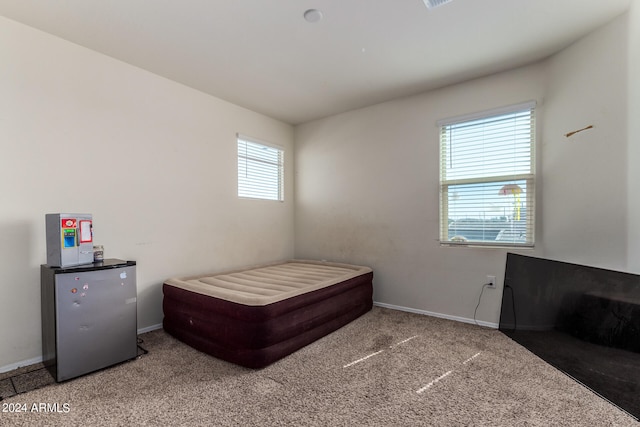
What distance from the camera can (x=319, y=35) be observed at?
2.48 metres

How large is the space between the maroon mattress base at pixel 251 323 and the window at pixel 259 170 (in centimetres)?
172

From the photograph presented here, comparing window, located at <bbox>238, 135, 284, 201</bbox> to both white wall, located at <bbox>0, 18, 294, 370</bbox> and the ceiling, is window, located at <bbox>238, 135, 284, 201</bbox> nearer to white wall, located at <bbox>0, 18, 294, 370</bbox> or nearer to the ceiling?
white wall, located at <bbox>0, 18, 294, 370</bbox>

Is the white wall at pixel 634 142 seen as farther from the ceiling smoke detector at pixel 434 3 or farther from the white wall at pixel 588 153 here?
the ceiling smoke detector at pixel 434 3

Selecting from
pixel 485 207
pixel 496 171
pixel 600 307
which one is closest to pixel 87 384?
pixel 600 307

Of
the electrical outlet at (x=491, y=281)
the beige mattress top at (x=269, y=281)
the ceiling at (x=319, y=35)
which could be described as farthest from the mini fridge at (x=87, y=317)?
the electrical outlet at (x=491, y=281)

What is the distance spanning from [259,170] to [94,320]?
2.64 m

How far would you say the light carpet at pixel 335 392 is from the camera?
1.69 meters

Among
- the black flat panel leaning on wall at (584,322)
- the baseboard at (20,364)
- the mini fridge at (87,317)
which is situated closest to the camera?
the black flat panel leaning on wall at (584,322)

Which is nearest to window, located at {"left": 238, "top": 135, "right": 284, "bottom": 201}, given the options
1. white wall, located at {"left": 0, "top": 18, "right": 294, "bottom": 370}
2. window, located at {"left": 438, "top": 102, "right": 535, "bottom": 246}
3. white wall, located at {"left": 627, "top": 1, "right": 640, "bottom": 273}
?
white wall, located at {"left": 0, "top": 18, "right": 294, "bottom": 370}

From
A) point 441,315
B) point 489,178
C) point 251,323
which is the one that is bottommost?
point 441,315

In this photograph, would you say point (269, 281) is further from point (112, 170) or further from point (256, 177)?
point (112, 170)

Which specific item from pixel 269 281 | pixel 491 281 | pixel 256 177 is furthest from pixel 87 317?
pixel 491 281

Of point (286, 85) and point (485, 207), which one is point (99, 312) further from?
point (485, 207)

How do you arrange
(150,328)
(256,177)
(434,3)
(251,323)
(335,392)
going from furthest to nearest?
(256,177) < (150,328) < (251,323) < (434,3) < (335,392)
